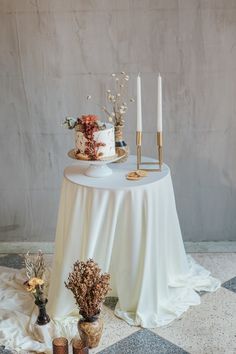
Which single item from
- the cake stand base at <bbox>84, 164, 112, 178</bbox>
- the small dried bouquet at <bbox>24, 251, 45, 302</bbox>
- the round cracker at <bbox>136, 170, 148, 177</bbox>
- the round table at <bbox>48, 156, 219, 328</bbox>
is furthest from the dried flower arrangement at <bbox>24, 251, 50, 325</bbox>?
the round cracker at <bbox>136, 170, 148, 177</bbox>

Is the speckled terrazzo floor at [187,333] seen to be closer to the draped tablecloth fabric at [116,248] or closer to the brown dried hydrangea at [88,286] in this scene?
the draped tablecloth fabric at [116,248]

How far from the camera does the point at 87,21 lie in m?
2.89

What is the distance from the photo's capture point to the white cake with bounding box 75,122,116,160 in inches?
91.6

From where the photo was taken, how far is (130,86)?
2.99 m

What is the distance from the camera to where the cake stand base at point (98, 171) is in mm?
2436

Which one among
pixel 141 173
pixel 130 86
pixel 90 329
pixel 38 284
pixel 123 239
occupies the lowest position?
pixel 90 329

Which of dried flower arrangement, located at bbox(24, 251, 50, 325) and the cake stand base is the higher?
the cake stand base

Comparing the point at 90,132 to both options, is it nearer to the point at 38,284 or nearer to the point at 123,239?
the point at 123,239

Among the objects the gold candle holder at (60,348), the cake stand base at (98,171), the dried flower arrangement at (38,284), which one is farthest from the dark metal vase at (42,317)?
the cake stand base at (98,171)

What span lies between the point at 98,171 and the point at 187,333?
35.6 inches

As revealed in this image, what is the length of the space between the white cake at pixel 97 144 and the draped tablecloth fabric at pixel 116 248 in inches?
5.0

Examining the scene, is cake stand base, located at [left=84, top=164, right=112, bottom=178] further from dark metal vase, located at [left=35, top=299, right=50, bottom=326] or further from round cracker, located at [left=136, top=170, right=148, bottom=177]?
dark metal vase, located at [left=35, top=299, right=50, bottom=326]

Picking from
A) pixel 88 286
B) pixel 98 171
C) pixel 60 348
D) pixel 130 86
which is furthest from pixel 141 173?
pixel 60 348

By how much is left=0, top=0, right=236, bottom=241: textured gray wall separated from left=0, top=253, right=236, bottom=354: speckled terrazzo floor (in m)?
0.79
